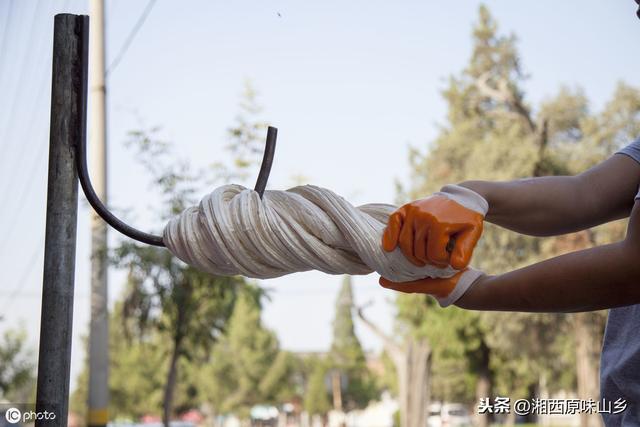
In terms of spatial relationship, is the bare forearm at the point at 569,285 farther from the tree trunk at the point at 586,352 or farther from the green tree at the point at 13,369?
the green tree at the point at 13,369

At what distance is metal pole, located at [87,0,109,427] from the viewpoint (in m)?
8.70

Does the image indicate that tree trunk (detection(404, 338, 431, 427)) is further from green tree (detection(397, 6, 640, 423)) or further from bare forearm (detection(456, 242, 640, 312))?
bare forearm (detection(456, 242, 640, 312))

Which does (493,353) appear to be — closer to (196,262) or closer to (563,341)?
(563,341)

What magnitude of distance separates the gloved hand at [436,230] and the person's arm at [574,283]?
9 cm

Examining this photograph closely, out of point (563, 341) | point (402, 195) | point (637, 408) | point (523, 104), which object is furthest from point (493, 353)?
point (637, 408)

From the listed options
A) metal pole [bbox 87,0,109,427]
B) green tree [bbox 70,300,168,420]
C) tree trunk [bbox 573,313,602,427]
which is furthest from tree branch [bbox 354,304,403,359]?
green tree [bbox 70,300,168,420]

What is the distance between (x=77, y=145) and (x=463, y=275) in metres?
0.76

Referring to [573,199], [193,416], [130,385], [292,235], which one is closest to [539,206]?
[573,199]

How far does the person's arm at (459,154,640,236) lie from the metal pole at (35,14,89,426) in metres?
0.77

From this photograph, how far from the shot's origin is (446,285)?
56.8 inches

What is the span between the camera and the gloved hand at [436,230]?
1339 millimetres

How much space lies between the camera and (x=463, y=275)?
1446mm

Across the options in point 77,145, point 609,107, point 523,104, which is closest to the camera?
point 77,145

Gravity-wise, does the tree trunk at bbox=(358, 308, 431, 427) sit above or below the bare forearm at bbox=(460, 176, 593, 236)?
below
